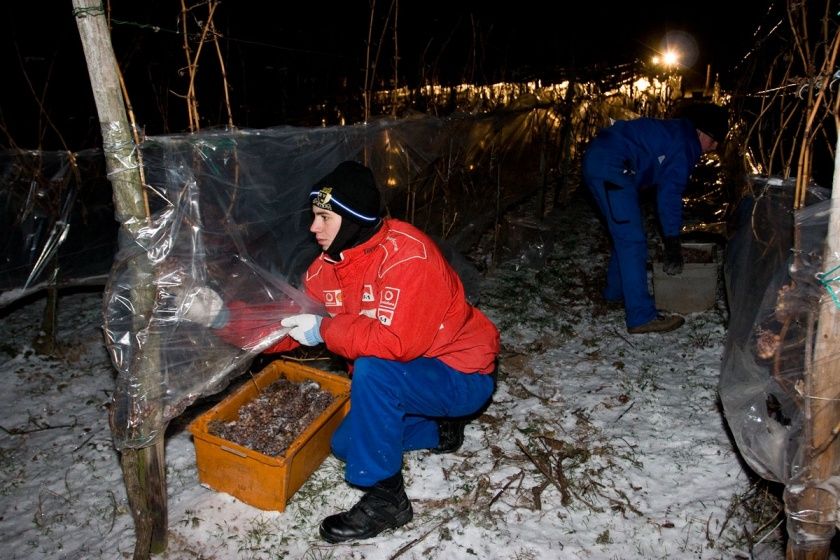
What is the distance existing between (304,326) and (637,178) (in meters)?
2.95

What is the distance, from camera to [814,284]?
1.62m

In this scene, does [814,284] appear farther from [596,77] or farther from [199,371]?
[596,77]

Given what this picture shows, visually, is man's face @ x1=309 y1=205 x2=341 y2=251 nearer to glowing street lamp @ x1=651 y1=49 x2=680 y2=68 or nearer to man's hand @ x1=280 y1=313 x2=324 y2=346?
man's hand @ x1=280 y1=313 x2=324 y2=346

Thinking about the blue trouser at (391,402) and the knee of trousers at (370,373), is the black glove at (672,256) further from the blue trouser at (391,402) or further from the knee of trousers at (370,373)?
the knee of trousers at (370,373)

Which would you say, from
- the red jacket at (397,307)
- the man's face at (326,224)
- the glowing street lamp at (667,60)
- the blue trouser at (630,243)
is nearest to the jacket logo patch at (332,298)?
the red jacket at (397,307)

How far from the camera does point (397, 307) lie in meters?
2.12

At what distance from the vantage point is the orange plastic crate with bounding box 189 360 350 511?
90.1 inches

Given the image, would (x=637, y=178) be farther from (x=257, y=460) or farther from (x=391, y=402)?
(x=257, y=460)

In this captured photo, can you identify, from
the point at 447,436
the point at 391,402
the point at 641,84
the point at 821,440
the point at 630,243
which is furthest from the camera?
the point at 641,84

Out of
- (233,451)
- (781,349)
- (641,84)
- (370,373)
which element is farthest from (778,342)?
(641,84)

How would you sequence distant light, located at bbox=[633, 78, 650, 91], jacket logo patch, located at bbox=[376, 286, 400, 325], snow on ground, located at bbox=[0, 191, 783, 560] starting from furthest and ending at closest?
distant light, located at bbox=[633, 78, 650, 91] → snow on ground, located at bbox=[0, 191, 783, 560] → jacket logo patch, located at bbox=[376, 286, 400, 325]

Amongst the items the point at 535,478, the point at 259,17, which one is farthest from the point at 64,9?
the point at 535,478

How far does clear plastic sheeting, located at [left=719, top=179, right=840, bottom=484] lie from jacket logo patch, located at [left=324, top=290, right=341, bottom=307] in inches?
64.7

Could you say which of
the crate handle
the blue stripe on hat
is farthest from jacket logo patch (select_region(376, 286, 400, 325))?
the crate handle
